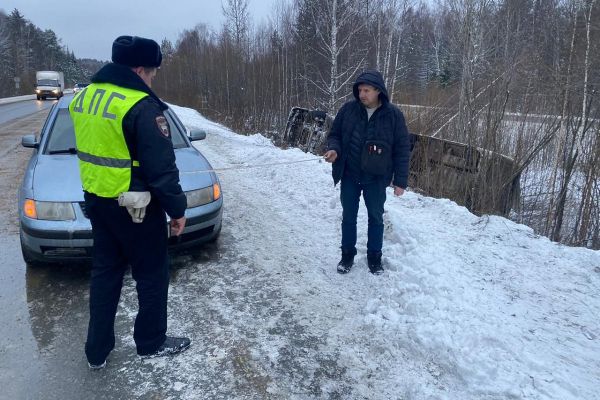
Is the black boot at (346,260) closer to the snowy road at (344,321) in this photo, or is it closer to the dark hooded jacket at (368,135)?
the snowy road at (344,321)

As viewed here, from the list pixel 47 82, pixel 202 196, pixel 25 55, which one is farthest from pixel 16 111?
pixel 25 55

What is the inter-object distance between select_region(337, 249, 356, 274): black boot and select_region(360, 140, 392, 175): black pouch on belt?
859 mm

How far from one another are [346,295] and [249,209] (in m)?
2.78

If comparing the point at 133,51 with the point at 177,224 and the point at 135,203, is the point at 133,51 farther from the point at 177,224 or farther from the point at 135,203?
the point at 177,224

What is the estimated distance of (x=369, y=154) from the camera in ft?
12.6

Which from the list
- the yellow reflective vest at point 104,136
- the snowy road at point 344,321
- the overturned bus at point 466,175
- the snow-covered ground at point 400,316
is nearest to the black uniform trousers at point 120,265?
the yellow reflective vest at point 104,136

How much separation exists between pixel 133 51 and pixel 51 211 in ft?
6.73

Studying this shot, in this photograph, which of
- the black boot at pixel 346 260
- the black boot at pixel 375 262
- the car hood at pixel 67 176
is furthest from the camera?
the black boot at pixel 346 260

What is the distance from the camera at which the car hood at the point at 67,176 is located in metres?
3.94

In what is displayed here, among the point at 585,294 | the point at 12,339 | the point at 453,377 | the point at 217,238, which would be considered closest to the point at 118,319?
the point at 12,339

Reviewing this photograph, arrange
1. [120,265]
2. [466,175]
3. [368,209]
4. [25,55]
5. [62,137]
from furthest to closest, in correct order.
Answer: [25,55] → [466,175] → [62,137] → [368,209] → [120,265]

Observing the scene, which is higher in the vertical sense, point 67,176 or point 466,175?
point 67,176

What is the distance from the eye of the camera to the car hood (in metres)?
3.94

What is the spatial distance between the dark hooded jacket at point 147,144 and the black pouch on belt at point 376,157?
1.85 meters
